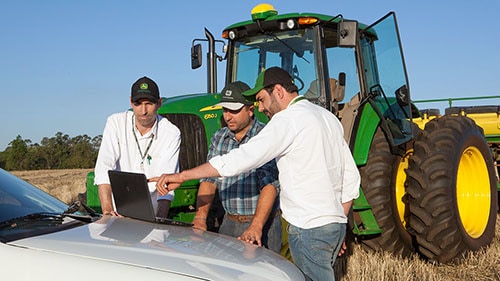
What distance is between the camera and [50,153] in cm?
4184

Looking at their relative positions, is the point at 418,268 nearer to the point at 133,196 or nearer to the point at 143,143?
the point at 143,143

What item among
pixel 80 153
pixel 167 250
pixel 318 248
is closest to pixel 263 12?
pixel 318 248

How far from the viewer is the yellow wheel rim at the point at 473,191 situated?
23.3 feet

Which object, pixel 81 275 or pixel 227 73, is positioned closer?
pixel 81 275

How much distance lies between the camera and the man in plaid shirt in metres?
4.43

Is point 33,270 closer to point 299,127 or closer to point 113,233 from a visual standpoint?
point 113,233

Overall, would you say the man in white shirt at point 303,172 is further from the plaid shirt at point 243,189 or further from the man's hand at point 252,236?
the plaid shirt at point 243,189

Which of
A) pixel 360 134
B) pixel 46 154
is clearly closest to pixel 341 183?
pixel 360 134

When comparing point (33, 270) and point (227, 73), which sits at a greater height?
point (227, 73)

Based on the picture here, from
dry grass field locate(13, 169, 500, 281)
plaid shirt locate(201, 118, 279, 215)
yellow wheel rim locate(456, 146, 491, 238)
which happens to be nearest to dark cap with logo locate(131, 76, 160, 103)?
plaid shirt locate(201, 118, 279, 215)

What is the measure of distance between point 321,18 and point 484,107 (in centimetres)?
544

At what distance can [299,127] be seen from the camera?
3.53 m

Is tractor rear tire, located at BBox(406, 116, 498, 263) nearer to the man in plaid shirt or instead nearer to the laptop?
the man in plaid shirt

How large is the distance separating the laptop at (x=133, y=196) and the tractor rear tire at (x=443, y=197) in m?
3.27
